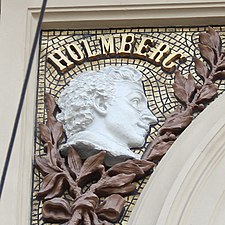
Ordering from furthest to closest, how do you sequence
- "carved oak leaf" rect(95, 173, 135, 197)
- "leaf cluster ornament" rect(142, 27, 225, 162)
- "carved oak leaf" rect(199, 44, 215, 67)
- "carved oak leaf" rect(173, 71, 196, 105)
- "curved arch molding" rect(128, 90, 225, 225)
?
"carved oak leaf" rect(199, 44, 215, 67) → "carved oak leaf" rect(173, 71, 196, 105) → "leaf cluster ornament" rect(142, 27, 225, 162) → "carved oak leaf" rect(95, 173, 135, 197) → "curved arch molding" rect(128, 90, 225, 225)

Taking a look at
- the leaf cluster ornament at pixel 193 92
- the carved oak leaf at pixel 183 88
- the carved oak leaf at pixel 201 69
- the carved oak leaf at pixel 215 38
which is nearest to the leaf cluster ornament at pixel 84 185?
the leaf cluster ornament at pixel 193 92

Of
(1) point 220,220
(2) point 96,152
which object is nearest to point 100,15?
(2) point 96,152

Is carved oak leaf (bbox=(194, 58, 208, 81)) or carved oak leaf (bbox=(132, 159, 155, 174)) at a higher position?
carved oak leaf (bbox=(194, 58, 208, 81))

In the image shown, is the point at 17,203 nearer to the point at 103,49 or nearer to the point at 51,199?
the point at 51,199

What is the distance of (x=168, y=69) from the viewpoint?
244 inches

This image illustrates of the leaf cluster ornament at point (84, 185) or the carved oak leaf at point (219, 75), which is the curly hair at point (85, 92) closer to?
the leaf cluster ornament at point (84, 185)

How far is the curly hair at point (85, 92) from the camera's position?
19.6ft

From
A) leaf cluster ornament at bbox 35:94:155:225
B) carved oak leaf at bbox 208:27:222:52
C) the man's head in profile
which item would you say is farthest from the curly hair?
carved oak leaf at bbox 208:27:222:52

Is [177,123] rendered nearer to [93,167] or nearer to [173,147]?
[173,147]

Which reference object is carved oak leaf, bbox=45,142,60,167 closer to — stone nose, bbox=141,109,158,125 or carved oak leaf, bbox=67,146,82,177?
carved oak leaf, bbox=67,146,82,177

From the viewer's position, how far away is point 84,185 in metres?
5.86

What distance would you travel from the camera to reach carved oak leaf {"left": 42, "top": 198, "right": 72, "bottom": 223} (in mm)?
5770

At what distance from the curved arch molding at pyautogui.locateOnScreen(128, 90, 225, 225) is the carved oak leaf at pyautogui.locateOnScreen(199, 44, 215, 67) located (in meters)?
0.34

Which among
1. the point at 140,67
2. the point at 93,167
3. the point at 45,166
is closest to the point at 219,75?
the point at 140,67
